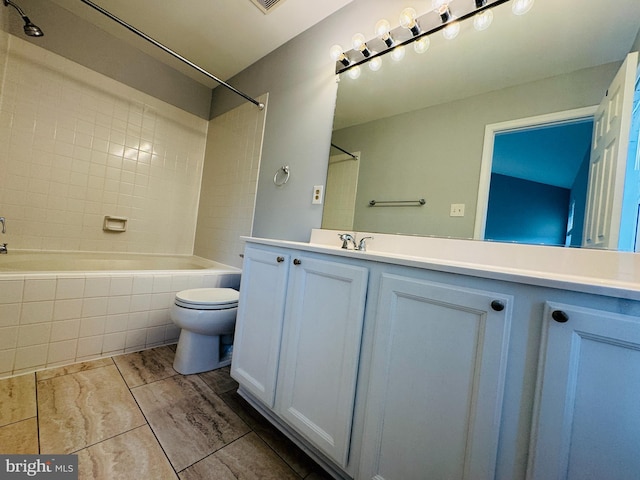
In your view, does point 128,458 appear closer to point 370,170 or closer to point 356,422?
point 356,422

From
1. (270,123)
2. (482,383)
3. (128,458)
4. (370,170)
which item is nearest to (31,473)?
(128,458)

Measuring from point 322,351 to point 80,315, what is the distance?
5.01 feet

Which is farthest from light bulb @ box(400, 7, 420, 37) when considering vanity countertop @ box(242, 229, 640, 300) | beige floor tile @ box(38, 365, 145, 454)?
beige floor tile @ box(38, 365, 145, 454)

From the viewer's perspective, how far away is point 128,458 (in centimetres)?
93

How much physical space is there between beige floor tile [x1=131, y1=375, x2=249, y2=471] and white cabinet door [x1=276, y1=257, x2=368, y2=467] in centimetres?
30

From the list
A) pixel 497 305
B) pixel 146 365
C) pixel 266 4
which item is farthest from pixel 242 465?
pixel 266 4

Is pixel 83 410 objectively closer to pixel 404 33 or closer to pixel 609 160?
pixel 609 160

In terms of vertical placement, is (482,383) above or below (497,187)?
below

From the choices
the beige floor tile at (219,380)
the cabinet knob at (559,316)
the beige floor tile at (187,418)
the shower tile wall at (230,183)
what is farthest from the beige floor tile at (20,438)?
the cabinet knob at (559,316)

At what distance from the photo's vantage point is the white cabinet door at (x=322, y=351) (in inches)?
33.4

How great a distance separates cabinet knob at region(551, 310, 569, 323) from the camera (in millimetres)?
542

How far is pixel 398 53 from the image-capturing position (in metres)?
1.41

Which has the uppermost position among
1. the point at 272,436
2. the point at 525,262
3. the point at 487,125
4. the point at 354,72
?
the point at 354,72

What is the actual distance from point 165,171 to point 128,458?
2.43m
